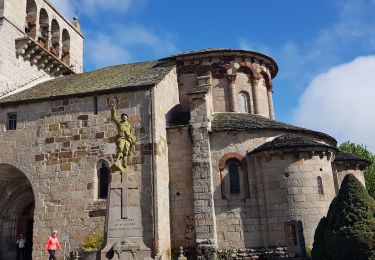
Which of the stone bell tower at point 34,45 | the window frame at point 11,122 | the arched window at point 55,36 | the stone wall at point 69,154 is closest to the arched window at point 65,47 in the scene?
the stone bell tower at point 34,45

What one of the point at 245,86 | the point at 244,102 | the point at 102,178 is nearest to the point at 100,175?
the point at 102,178

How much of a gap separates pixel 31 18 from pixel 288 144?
1746 cm

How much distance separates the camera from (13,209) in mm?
21375

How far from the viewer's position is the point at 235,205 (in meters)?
Answer: 18.8

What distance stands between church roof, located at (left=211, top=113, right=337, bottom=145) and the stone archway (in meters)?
9.86

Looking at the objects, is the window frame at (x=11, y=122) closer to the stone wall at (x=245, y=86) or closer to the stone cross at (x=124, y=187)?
the stone cross at (x=124, y=187)

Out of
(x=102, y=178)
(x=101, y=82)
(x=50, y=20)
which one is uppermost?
(x=50, y=20)

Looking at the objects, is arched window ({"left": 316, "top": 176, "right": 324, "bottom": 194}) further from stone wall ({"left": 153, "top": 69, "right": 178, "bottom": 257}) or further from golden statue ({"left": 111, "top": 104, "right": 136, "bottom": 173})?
golden statue ({"left": 111, "top": 104, "right": 136, "bottom": 173})

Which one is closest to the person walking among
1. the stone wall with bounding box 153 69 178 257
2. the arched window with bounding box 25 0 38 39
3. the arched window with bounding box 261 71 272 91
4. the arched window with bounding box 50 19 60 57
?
the stone wall with bounding box 153 69 178 257

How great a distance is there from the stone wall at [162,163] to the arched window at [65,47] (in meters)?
10.5

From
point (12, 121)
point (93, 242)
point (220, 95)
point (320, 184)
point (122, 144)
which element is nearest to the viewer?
point (122, 144)

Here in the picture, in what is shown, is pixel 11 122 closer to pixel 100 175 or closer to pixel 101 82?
pixel 101 82

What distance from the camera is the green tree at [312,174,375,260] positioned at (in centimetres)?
1224

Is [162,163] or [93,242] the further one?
[162,163]
